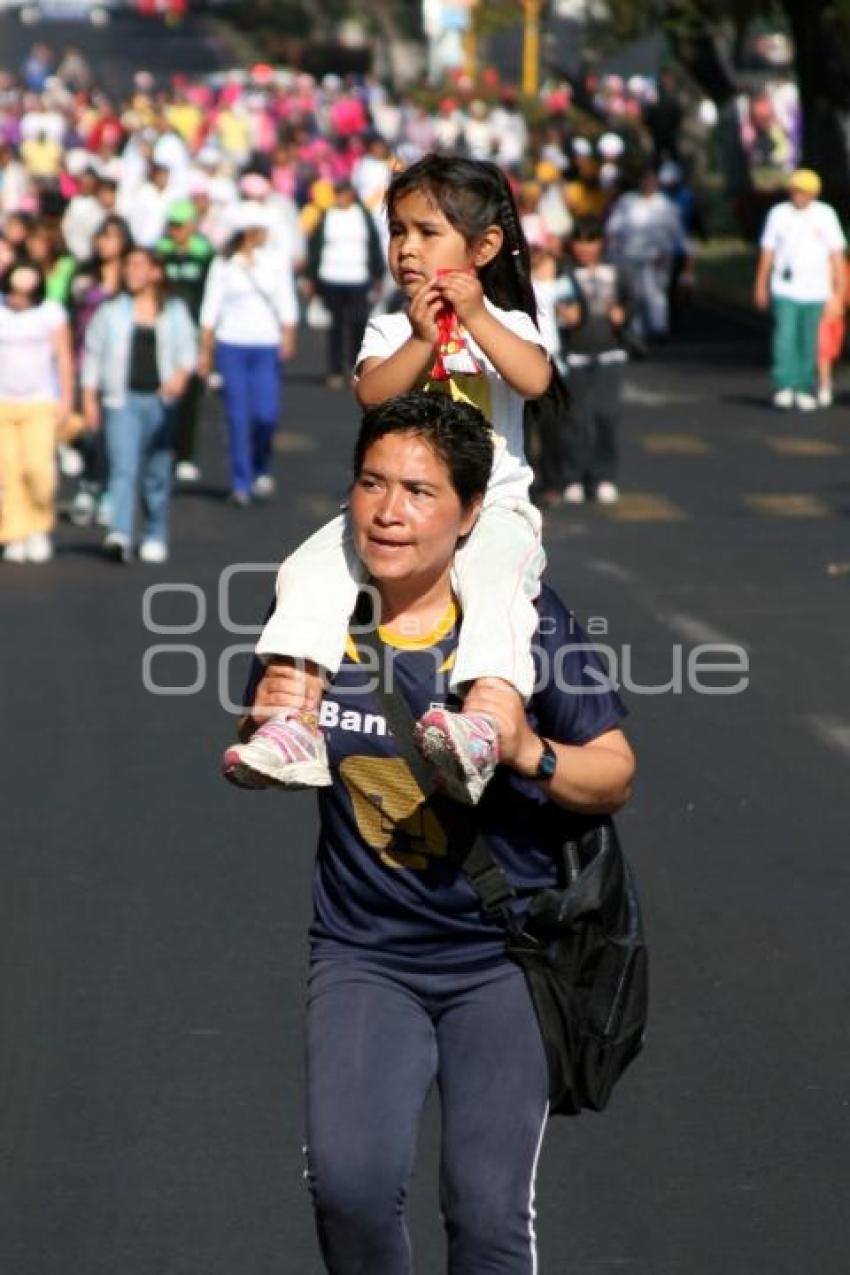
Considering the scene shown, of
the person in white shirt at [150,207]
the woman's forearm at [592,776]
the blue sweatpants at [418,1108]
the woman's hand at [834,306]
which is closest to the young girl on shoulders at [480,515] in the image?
the woman's forearm at [592,776]

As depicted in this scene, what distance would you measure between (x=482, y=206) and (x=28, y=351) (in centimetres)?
1295

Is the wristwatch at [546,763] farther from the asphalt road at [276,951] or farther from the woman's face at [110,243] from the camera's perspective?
the woman's face at [110,243]

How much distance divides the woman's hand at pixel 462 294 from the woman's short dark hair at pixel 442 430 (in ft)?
1.45

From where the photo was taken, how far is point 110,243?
61.4 feet

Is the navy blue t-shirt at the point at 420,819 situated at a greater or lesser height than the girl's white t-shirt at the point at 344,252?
greater

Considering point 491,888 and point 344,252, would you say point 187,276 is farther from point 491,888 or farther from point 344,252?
point 491,888

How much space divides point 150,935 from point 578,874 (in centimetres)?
439

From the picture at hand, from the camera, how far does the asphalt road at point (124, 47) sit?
8956 centimetres

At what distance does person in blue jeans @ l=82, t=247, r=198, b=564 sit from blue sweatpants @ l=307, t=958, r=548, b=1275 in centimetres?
1318

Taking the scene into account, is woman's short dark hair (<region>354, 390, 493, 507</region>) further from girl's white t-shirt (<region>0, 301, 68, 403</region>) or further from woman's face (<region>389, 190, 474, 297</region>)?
girl's white t-shirt (<region>0, 301, 68, 403</region>)

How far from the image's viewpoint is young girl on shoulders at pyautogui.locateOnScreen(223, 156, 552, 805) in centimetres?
478

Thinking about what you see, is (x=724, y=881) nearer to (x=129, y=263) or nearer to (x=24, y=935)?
(x=24, y=935)

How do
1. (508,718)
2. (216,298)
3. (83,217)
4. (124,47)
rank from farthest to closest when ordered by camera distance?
(124,47) → (83,217) → (216,298) → (508,718)

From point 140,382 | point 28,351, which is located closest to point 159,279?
point 140,382
